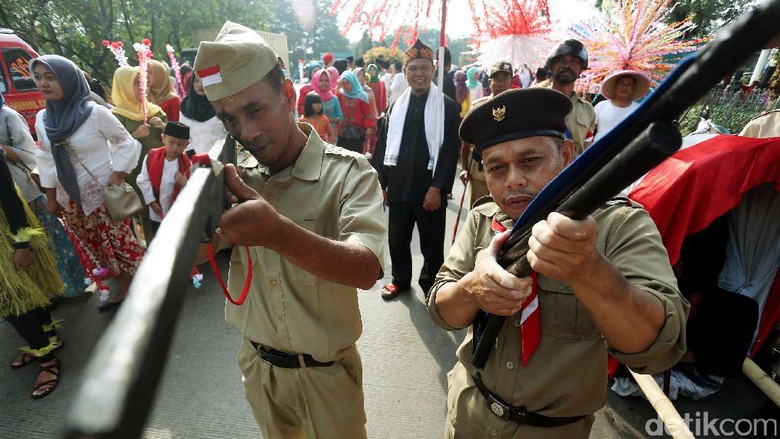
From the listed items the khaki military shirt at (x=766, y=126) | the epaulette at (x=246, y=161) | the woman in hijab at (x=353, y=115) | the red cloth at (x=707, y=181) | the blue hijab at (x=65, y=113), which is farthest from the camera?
the woman in hijab at (x=353, y=115)

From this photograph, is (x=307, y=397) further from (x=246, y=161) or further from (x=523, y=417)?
(x=246, y=161)

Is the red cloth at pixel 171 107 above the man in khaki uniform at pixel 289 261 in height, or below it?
below

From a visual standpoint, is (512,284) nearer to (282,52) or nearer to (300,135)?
(300,135)

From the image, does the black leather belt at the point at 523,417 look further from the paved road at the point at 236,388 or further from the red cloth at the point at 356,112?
the red cloth at the point at 356,112

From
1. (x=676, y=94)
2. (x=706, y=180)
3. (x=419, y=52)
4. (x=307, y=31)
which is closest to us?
(x=676, y=94)

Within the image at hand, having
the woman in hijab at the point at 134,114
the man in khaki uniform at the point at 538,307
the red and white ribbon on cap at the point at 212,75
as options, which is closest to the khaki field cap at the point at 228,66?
the red and white ribbon on cap at the point at 212,75

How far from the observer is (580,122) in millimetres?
3527

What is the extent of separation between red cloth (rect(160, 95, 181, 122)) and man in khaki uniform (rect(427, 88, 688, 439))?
494 centimetres

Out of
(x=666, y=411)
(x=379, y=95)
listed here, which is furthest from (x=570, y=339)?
(x=379, y=95)

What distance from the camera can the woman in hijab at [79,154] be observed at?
3.13 m

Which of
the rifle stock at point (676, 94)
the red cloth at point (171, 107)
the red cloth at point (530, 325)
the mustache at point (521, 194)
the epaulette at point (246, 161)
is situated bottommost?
the red cloth at point (171, 107)

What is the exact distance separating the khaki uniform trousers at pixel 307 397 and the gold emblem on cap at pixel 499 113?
1109 mm

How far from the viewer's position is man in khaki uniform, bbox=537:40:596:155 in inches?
134

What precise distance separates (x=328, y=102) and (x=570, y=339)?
6256 millimetres
